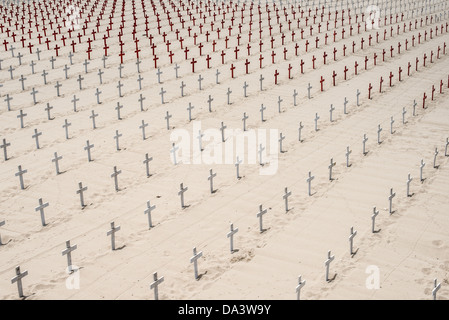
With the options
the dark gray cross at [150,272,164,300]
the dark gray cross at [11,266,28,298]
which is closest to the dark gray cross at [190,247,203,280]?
the dark gray cross at [150,272,164,300]

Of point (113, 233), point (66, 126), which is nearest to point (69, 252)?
point (113, 233)

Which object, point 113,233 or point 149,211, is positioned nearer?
point 113,233

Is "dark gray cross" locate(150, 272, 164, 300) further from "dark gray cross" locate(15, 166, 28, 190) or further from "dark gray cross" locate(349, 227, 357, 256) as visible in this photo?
"dark gray cross" locate(15, 166, 28, 190)

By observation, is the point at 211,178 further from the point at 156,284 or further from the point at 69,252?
the point at 156,284

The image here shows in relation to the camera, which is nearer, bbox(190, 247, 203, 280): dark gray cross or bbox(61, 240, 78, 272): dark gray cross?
bbox(190, 247, 203, 280): dark gray cross

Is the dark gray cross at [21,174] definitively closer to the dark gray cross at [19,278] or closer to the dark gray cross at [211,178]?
the dark gray cross at [211,178]

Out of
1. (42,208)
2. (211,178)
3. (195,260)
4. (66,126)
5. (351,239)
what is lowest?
(351,239)

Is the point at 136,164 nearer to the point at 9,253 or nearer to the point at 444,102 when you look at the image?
the point at 9,253

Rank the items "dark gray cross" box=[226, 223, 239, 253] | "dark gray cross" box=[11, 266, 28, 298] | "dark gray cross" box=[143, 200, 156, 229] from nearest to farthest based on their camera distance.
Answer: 1. "dark gray cross" box=[11, 266, 28, 298]
2. "dark gray cross" box=[226, 223, 239, 253]
3. "dark gray cross" box=[143, 200, 156, 229]

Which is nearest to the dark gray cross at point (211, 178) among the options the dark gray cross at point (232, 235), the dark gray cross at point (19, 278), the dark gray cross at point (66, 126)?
the dark gray cross at point (232, 235)

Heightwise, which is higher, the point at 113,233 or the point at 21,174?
the point at 21,174

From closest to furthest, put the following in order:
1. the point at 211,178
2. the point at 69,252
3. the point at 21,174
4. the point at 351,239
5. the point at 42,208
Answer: the point at 69,252, the point at 351,239, the point at 42,208, the point at 211,178, the point at 21,174
